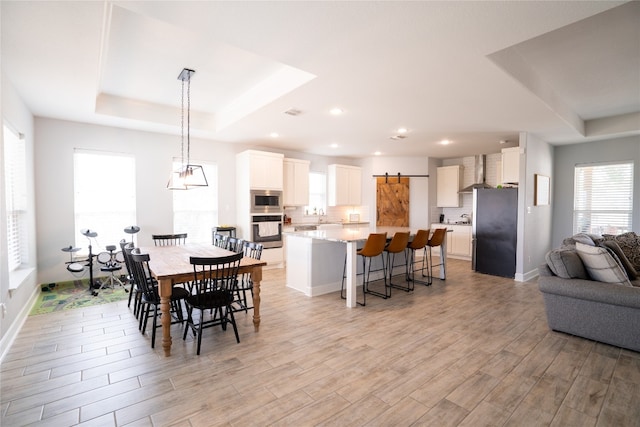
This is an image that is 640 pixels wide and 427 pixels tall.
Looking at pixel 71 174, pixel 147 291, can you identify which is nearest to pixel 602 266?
pixel 147 291

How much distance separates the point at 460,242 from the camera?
7.66m

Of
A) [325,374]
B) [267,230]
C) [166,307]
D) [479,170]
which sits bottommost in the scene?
[325,374]

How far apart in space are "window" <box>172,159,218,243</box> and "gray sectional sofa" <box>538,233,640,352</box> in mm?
5597

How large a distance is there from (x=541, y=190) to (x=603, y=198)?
143 centimetres

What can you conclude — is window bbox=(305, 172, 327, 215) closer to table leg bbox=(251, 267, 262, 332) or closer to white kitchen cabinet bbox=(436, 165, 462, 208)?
white kitchen cabinet bbox=(436, 165, 462, 208)

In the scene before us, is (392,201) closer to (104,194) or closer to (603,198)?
(603,198)

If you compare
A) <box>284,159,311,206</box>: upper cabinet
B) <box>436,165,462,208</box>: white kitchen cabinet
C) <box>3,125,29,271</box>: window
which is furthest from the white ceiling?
<box>436,165,462,208</box>: white kitchen cabinet

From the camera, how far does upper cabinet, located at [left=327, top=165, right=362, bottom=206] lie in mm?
8039

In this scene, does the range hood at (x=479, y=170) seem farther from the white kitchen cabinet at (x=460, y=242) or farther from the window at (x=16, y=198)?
the window at (x=16, y=198)

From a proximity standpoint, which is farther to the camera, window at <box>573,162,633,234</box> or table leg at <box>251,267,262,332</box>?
window at <box>573,162,633,234</box>

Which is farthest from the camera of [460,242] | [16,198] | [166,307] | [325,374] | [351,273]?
[460,242]

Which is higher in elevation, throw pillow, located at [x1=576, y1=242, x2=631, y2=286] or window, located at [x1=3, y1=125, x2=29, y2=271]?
window, located at [x1=3, y1=125, x2=29, y2=271]

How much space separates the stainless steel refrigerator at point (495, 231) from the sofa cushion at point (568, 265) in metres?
2.47

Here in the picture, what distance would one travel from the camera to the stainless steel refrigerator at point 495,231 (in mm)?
5641
